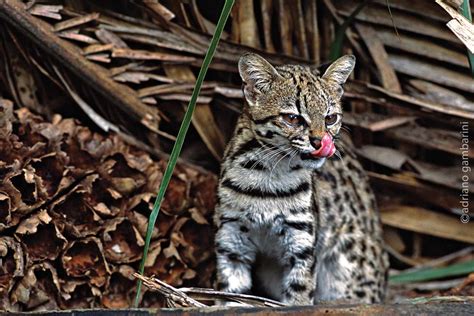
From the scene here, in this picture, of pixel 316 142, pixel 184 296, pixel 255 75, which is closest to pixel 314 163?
pixel 316 142

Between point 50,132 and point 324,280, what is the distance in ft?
4.93

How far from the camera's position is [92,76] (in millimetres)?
4055

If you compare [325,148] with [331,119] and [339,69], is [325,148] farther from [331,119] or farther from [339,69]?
[339,69]

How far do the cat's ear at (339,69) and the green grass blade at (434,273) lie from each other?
51.6 inches

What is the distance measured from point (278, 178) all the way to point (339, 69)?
0.55 metres

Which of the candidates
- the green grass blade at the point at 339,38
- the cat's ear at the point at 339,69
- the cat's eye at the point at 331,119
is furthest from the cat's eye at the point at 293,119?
the green grass blade at the point at 339,38

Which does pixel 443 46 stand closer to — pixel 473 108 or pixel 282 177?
pixel 473 108

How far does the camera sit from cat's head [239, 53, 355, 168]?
3.42m

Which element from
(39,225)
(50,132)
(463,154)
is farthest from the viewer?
(463,154)

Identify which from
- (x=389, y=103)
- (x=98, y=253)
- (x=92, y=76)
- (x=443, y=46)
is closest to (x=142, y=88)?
(x=92, y=76)

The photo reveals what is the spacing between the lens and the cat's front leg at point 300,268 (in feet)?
12.1

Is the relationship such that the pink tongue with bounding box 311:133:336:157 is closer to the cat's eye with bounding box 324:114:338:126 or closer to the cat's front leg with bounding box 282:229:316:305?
the cat's eye with bounding box 324:114:338:126

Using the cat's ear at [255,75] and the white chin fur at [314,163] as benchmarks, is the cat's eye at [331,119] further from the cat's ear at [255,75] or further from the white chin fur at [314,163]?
the cat's ear at [255,75]

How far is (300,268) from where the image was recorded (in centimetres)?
370
